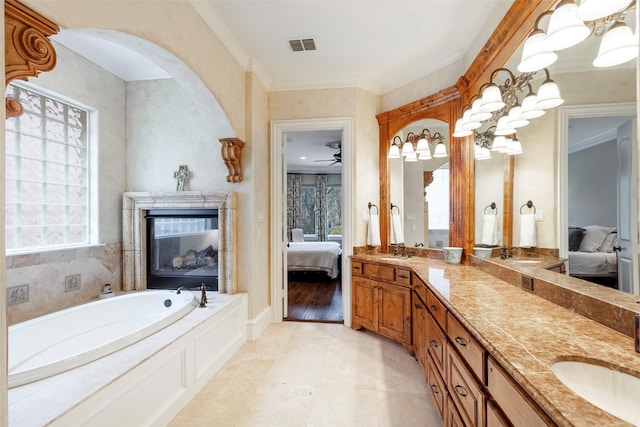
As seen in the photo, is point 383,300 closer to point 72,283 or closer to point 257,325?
point 257,325

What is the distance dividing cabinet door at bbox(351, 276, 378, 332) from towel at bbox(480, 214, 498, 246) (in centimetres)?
110

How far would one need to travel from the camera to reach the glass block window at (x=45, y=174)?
7.41 feet

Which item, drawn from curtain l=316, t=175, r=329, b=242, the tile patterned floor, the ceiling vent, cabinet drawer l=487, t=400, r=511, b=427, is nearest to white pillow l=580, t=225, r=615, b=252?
cabinet drawer l=487, t=400, r=511, b=427

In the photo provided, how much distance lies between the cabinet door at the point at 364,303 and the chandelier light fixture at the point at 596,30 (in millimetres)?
2285

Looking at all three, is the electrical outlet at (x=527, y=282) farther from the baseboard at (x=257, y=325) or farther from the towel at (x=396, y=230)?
the baseboard at (x=257, y=325)

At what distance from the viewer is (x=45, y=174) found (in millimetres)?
2490

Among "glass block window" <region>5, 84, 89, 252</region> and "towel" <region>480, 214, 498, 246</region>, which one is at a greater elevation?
"glass block window" <region>5, 84, 89, 252</region>

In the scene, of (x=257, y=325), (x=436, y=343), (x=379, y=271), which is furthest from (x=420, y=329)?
(x=257, y=325)

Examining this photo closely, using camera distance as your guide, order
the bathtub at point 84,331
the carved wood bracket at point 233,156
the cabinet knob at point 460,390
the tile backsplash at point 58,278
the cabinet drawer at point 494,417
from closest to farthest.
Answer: the cabinet drawer at point 494,417
the cabinet knob at point 460,390
the bathtub at point 84,331
the tile backsplash at point 58,278
the carved wood bracket at point 233,156

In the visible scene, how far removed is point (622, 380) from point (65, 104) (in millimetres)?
3912

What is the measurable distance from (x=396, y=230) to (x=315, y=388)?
5.92 feet

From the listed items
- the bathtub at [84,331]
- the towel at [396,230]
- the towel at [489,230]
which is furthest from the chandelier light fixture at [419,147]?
the bathtub at [84,331]

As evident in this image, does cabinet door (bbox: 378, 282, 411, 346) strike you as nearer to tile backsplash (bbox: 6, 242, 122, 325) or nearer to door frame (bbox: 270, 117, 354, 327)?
door frame (bbox: 270, 117, 354, 327)

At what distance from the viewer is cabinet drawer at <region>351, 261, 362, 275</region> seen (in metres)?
3.16
